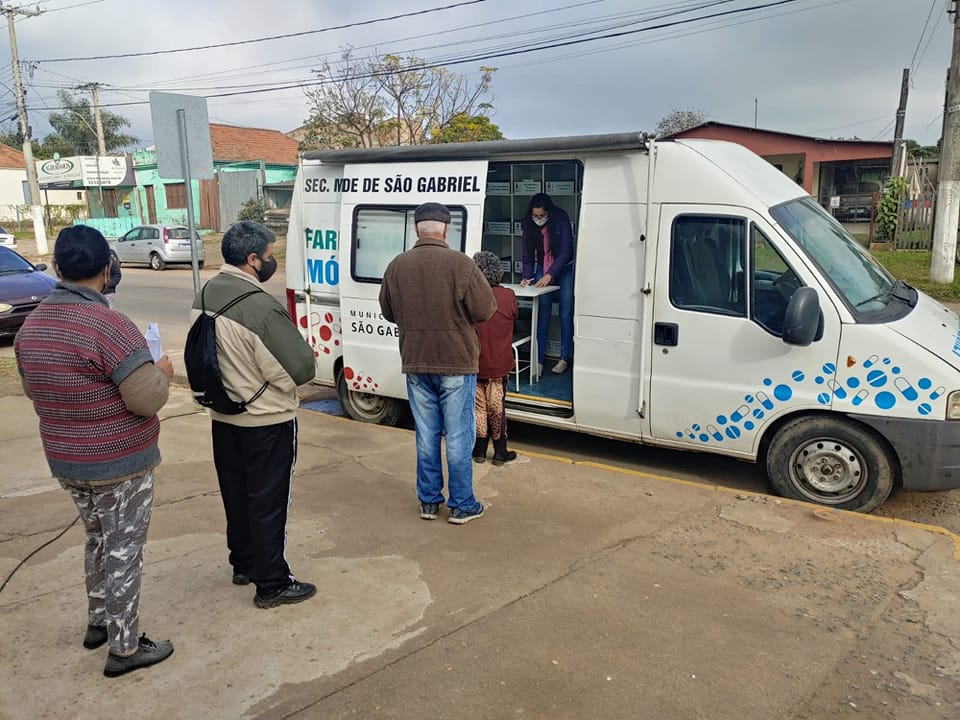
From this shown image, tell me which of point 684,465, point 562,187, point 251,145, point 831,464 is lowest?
point 684,465

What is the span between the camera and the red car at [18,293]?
11.5 m

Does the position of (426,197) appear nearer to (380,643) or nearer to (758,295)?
(758,295)

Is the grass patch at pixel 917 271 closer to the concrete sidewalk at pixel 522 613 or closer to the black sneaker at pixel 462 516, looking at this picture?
the concrete sidewalk at pixel 522 613

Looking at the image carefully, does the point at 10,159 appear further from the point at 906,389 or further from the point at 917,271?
the point at 906,389

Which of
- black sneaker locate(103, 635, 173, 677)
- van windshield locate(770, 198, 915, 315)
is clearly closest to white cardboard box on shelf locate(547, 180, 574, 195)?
van windshield locate(770, 198, 915, 315)

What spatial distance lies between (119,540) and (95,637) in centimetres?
62

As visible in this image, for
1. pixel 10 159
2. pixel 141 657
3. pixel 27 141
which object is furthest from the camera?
pixel 10 159

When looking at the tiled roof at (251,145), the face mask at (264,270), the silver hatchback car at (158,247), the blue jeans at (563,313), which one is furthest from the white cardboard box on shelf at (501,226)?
the tiled roof at (251,145)

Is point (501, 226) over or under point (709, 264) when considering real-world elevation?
over

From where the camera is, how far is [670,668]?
3.21 meters

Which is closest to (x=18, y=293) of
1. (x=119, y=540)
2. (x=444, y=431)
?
(x=444, y=431)

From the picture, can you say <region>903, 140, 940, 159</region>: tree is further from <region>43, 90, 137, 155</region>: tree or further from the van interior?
<region>43, 90, 137, 155</region>: tree

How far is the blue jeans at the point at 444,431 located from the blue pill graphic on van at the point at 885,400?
2.51 metres

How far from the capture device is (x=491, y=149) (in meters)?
6.10
